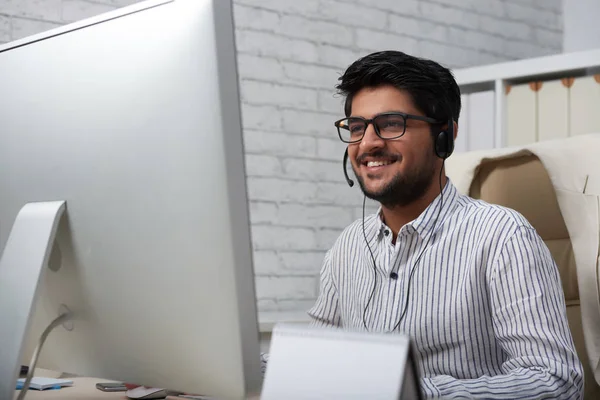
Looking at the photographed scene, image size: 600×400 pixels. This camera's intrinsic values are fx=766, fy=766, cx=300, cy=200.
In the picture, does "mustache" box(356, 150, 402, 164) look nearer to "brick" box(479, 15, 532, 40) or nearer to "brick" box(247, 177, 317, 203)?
"brick" box(247, 177, 317, 203)

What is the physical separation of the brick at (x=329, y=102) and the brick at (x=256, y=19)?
297 millimetres

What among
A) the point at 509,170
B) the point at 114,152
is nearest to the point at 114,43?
the point at 114,152

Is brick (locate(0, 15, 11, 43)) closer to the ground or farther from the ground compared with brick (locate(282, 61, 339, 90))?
farther from the ground

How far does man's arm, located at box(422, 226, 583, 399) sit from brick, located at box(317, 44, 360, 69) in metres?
1.70

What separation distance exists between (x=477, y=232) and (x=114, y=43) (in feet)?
2.47

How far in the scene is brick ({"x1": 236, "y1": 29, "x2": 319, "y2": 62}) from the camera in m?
2.69

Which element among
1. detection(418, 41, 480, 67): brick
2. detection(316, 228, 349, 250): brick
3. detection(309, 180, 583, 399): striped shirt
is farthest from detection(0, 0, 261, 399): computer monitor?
detection(418, 41, 480, 67): brick

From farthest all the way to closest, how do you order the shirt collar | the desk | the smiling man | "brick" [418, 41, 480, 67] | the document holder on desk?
"brick" [418, 41, 480, 67]
the shirt collar
the smiling man
the desk
the document holder on desk

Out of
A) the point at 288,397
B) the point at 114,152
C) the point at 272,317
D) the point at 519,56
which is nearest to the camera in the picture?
the point at 288,397

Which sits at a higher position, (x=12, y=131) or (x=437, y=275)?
(x=12, y=131)

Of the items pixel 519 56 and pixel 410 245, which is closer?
pixel 410 245

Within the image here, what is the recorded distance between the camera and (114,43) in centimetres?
82

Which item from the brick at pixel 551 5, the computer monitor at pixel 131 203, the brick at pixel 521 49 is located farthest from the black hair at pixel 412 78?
the brick at pixel 551 5

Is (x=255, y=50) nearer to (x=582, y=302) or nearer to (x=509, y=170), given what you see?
(x=509, y=170)
